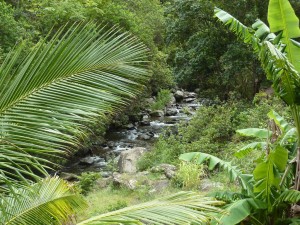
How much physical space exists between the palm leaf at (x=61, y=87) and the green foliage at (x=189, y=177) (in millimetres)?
6461

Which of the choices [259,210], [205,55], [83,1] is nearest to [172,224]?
[259,210]

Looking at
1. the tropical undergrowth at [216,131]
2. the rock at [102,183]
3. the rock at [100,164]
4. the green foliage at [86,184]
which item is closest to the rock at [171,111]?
the tropical undergrowth at [216,131]

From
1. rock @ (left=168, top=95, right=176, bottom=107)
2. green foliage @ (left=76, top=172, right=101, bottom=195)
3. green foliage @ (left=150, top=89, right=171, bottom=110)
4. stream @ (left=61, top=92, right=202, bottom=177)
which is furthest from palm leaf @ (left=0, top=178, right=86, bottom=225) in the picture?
rock @ (left=168, top=95, right=176, bottom=107)

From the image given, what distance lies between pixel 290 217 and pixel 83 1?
1549cm

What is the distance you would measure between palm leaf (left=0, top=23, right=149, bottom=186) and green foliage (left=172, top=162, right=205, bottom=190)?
646 centimetres

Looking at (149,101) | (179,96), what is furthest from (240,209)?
(179,96)

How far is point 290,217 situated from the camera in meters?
4.71

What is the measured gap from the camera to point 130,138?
16.7 m

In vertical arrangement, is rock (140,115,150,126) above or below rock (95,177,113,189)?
below

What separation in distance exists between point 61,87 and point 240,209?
2940 millimetres

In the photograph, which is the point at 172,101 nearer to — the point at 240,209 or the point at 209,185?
the point at 209,185

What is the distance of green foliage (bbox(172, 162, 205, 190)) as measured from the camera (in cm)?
833

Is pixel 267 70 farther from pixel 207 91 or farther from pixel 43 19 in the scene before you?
pixel 43 19

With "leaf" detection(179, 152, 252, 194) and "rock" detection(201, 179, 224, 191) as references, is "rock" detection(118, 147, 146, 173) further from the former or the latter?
"leaf" detection(179, 152, 252, 194)
